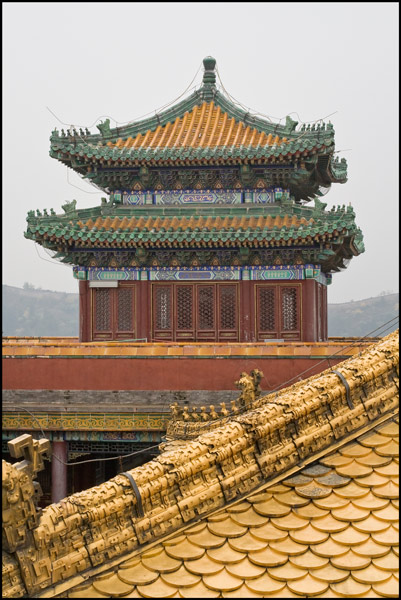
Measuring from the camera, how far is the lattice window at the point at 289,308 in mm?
19312

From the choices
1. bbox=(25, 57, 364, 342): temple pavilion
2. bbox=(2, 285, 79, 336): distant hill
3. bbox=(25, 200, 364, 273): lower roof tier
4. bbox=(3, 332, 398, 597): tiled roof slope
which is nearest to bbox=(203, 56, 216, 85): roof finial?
bbox=(25, 57, 364, 342): temple pavilion

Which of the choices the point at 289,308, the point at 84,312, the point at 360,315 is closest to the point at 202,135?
the point at 289,308

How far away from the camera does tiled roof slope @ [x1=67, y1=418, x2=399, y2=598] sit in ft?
12.7

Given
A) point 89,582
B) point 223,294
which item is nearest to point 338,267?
point 223,294

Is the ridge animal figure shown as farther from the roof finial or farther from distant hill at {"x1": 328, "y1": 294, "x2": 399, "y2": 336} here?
distant hill at {"x1": 328, "y1": 294, "x2": 399, "y2": 336}

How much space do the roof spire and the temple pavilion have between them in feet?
8.38

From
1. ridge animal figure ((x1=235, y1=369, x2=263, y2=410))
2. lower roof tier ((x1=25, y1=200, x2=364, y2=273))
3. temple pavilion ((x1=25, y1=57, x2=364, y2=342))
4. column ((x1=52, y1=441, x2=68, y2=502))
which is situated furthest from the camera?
temple pavilion ((x1=25, y1=57, x2=364, y2=342))

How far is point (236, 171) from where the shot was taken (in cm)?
1992

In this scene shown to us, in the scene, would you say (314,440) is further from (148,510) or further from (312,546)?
(148,510)

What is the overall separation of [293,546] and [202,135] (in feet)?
58.5

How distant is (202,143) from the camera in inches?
802

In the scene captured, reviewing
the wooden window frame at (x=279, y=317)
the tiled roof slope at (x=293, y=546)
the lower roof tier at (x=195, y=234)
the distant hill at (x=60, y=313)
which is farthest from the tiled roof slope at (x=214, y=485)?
the distant hill at (x=60, y=313)

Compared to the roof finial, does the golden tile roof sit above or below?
below

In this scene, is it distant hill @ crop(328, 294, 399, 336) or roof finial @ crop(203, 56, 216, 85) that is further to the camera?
distant hill @ crop(328, 294, 399, 336)
